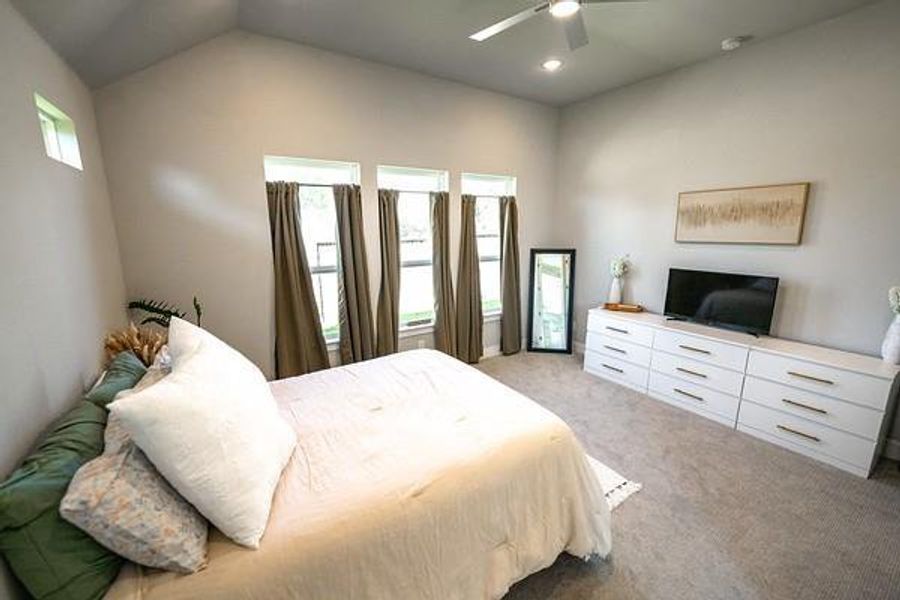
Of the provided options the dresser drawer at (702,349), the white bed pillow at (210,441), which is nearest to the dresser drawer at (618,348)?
the dresser drawer at (702,349)

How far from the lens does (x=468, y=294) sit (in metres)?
3.89

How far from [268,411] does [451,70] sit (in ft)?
10.4

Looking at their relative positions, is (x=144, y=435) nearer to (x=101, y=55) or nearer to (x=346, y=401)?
(x=346, y=401)

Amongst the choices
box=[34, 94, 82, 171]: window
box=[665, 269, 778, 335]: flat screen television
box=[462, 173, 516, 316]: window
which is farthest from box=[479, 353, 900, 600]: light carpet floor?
box=[34, 94, 82, 171]: window

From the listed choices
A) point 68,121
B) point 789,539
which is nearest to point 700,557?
point 789,539

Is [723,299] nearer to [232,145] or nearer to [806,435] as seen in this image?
[806,435]

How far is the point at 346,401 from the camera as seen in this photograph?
1840 mm

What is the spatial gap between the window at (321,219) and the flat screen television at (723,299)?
3023 mm

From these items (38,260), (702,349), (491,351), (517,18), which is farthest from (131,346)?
(702,349)

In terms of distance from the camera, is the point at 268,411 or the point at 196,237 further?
the point at 196,237

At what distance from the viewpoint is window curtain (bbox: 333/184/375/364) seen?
A: 10.0 feet

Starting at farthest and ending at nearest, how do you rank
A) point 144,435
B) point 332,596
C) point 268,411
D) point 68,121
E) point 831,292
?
point 831,292, point 68,121, point 268,411, point 332,596, point 144,435

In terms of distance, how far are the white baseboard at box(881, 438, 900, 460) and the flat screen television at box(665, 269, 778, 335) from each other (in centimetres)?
92

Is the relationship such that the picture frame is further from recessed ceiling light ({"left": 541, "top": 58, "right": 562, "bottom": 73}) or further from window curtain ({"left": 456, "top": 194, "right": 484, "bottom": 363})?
window curtain ({"left": 456, "top": 194, "right": 484, "bottom": 363})
